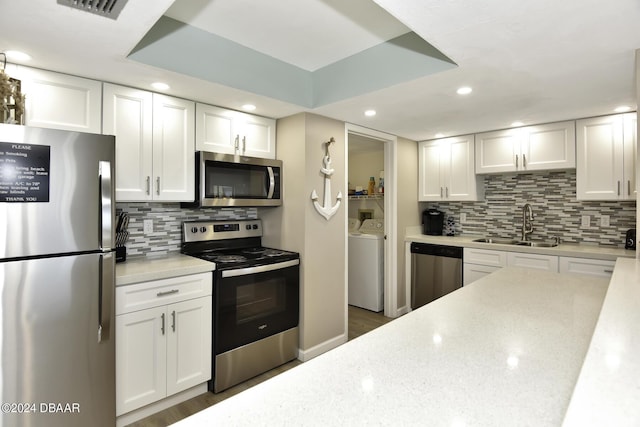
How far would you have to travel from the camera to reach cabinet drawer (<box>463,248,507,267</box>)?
10.7ft

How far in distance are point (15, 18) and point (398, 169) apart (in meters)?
3.29

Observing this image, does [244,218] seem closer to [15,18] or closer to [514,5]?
[15,18]

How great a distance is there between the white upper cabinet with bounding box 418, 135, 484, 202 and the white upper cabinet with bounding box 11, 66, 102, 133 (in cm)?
331

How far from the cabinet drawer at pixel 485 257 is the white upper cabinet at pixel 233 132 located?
2.17 metres

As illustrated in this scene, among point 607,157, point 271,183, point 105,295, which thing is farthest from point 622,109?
point 105,295

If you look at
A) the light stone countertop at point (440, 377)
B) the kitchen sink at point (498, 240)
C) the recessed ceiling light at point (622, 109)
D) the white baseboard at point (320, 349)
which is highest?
the recessed ceiling light at point (622, 109)

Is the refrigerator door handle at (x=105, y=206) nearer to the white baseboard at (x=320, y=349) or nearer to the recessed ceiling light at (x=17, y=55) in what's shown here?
the recessed ceiling light at (x=17, y=55)

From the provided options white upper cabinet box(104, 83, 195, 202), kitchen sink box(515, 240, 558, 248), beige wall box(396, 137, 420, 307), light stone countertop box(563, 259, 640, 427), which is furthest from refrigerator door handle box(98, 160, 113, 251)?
kitchen sink box(515, 240, 558, 248)

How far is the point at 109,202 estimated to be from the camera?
1800 millimetres

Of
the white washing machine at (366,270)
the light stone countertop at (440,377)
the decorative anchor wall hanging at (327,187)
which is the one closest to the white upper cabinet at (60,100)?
the decorative anchor wall hanging at (327,187)

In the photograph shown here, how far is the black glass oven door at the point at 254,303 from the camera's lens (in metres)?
2.36

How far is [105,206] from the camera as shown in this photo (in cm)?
178

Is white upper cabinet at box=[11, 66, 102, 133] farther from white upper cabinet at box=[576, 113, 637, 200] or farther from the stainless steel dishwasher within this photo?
white upper cabinet at box=[576, 113, 637, 200]

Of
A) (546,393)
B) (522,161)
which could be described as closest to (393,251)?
(522,161)
